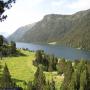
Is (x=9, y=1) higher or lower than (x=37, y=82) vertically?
higher

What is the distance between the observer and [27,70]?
192125mm

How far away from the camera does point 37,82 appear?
112562mm

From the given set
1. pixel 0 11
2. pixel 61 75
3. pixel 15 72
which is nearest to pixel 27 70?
pixel 15 72

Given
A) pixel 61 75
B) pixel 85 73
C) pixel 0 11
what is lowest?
pixel 61 75

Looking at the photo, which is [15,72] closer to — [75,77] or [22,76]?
[22,76]

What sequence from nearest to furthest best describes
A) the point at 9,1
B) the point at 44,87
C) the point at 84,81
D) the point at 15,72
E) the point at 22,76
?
1. the point at 9,1
2. the point at 44,87
3. the point at 84,81
4. the point at 22,76
5. the point at 15,72

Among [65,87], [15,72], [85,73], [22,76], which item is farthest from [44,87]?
[15,72]

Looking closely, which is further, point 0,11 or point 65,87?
point 65,87

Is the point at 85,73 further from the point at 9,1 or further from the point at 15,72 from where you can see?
the point at 9,1

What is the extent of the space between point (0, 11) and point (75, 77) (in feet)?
317

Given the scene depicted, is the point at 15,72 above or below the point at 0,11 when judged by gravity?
below

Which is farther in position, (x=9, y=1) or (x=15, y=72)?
(x=15, y=72)

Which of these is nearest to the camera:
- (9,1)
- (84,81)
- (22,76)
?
(9,1)

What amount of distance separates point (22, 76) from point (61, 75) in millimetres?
26839
